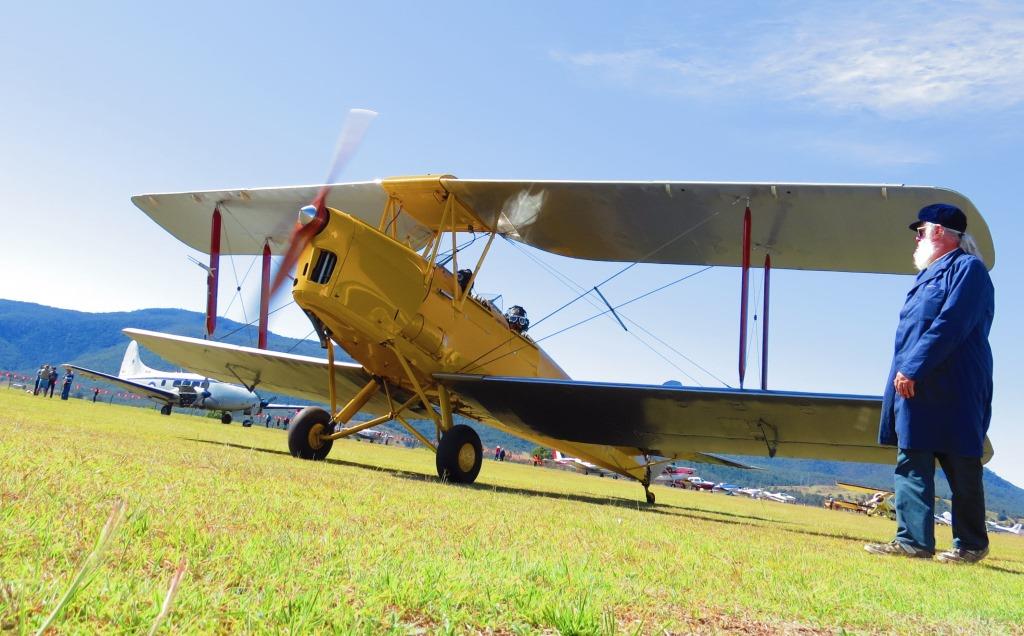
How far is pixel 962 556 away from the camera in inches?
194

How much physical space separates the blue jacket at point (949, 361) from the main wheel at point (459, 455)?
4.70 metres

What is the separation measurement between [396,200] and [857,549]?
21.5ft

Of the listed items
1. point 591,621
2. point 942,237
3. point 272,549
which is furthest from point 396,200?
point 591,621

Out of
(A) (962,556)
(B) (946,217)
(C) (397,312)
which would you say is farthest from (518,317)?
(A) (962,556)

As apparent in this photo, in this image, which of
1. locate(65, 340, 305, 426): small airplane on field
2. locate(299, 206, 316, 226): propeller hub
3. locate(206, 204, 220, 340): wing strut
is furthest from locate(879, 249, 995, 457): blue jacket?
locate(65, 340, 305, 426): small airplane on field

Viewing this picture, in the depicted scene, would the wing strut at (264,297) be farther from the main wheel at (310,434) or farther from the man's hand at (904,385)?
the man's hand at (904,385)

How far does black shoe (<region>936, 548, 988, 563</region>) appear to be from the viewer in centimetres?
487

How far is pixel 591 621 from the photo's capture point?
1.77m

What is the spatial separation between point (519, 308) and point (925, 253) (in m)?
5.98

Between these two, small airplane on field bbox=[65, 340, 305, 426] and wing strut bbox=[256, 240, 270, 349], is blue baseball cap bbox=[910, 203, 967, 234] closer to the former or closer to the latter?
wing strut bbox=[256, 240, 270, 349]

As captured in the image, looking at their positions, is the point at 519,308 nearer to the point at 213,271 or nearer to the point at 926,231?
the point at 213,271

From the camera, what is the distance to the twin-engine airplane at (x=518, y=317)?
8.12 m

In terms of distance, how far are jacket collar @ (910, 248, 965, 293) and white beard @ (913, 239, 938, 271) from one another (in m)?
0.08

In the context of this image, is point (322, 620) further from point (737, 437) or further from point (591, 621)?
point (737, 437)
